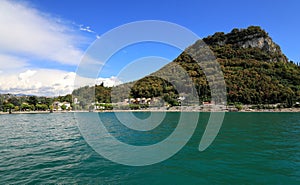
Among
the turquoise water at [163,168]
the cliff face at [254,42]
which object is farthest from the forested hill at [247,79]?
the turquoise water at [163,168]

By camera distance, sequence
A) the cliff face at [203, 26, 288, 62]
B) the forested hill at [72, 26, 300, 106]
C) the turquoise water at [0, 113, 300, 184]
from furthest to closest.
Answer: the cliff face at [203, 26, 288, 62] → the forested hill at [72, 26, 300, 106] → the turquoise water at [0, 113, 300, 184]

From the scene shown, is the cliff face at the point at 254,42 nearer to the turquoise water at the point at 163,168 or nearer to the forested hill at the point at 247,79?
the forested hill at the point at 247,79

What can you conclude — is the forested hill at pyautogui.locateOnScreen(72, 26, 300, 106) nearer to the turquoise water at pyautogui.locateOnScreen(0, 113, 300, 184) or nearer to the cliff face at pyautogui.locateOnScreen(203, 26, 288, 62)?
the cliff face at pyautogui.locateOnScreen(203, 26, 288, 62)

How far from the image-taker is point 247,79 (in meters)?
119

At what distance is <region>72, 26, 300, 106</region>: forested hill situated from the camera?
4087 inches

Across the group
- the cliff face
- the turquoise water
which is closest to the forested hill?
the cliff face

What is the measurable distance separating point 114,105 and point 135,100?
13376 millimetres

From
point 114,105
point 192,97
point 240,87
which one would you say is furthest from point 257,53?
point 114,105

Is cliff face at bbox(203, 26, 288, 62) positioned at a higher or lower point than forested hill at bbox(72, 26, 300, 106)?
higher

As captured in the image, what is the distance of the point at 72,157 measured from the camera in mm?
12703

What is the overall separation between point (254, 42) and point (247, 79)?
231ft

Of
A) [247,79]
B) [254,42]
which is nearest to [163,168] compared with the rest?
[247,79]

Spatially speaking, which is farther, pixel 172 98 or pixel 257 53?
pixel 257 53

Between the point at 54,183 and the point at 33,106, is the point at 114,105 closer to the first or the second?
the point at 33,106
